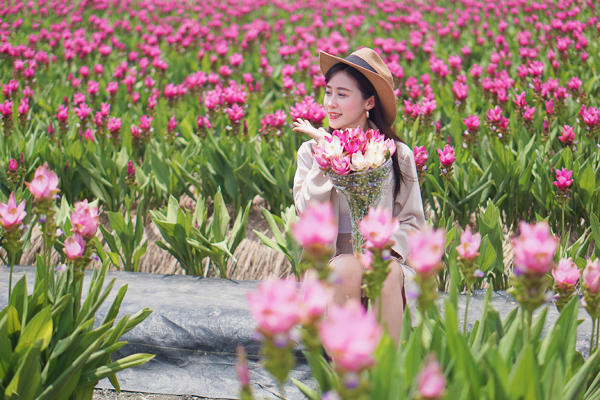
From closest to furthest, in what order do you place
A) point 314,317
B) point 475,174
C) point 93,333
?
point 314,317
point 93,333
point 475,174

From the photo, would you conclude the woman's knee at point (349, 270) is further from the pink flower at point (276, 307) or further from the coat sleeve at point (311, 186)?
the pink flower at point (276, 307)

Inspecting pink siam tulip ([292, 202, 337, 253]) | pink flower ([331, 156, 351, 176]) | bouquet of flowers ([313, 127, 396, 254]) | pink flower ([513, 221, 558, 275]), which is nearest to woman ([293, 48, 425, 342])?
bouquet of flowers ([313, 127, 396, 254])

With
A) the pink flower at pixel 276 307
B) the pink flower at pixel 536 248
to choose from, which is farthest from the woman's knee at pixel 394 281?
the pink flower at pixel 276 307

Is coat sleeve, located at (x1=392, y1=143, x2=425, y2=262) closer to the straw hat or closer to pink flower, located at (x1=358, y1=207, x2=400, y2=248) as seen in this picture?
the straw hat

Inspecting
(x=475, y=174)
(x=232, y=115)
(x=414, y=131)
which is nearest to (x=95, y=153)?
(x=232, y=115)

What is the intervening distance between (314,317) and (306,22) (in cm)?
919

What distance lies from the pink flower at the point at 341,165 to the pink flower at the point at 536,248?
736mm

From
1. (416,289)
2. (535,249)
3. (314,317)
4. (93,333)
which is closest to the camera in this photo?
(314,317)

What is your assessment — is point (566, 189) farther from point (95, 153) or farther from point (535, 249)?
point (95, 153)

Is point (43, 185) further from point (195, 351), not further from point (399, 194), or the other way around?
point (399, 194)

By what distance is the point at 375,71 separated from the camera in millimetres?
2572

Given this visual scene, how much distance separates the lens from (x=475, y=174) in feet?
10.7

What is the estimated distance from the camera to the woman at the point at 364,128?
2.37 meters

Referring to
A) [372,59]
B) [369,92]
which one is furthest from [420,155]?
[372,59]
